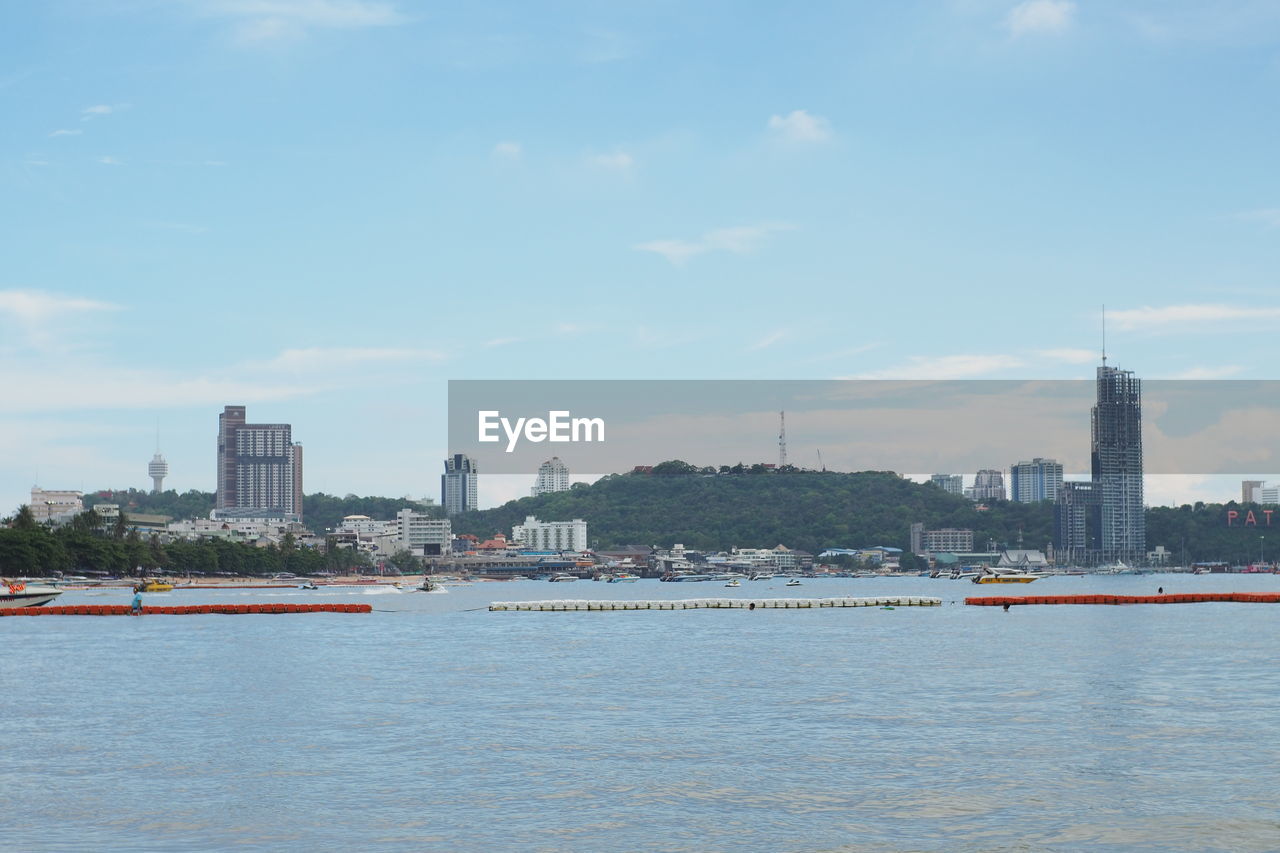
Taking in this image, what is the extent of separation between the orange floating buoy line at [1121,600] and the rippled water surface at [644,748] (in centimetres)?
5508

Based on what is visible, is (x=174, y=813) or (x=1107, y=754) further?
(x=1107, y=754)

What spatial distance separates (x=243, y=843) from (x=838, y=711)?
28.9m

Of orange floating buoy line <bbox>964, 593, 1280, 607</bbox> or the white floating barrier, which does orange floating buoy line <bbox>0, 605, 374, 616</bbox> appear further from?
orange floating buoy line <bbox>964, 593, 1280, 607</bbox>

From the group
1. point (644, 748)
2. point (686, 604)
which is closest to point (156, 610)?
point (686, 604)

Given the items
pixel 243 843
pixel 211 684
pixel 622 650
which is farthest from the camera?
pixel 622 650

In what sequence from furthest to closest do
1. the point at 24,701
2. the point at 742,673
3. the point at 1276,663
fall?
1. the point at 1276,663
2. the point at 742,673
3. the point at 24,701

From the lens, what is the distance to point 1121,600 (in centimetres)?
14750

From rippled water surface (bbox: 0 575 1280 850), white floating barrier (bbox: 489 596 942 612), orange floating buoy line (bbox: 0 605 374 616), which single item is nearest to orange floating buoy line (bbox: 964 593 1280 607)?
white floating barrier (bbox: 489 596 942 612)

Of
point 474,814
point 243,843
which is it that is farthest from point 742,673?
point 243,843

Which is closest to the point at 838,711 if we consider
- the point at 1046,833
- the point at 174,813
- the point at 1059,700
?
the point at 1059,700

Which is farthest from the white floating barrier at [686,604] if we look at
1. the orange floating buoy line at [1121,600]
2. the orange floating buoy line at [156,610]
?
the orange floating buoy line at [156,610]

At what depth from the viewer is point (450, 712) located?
5488 cm

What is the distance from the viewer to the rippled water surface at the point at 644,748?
32.4 m

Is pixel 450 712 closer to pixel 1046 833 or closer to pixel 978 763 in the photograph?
pixel 978 763
